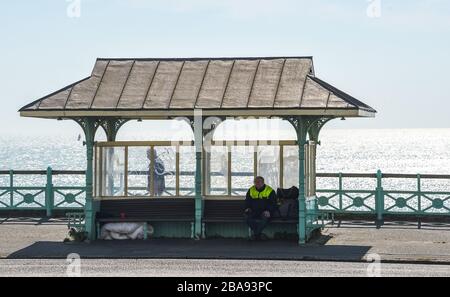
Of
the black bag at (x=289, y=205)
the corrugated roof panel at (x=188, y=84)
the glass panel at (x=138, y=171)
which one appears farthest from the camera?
the glass panel at (x=138, y=171)

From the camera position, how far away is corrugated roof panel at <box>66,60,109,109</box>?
26250 millimetres

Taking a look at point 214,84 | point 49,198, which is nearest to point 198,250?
point 214,84

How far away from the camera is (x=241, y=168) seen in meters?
28.8

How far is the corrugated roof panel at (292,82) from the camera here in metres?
25.6

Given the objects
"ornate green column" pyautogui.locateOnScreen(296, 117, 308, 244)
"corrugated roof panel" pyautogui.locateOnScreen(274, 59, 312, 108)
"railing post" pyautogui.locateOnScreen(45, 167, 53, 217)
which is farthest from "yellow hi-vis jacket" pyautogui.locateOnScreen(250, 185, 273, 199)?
"railing post" pyautogui.locateOnScreen(45, 167, 53, 217)

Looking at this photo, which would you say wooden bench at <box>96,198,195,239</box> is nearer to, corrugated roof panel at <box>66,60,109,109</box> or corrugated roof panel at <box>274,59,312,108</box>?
corrugated roof panel at <box>66,60,109,109</box>

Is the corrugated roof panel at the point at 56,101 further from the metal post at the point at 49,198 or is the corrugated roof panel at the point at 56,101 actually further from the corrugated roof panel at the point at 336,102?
the metal post at the point at 49,198

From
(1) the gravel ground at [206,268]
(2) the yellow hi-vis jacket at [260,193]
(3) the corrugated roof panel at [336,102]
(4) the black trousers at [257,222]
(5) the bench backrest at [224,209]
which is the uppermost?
(3) the corrugated roof panel at [336,102]

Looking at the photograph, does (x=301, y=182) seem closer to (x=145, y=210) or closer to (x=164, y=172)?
(x=164, y=172)

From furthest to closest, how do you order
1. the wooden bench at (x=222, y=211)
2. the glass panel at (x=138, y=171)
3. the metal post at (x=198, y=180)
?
the glass panel at (x=138, y=171) < the wooden bench at (x=222, y=211) < the metal post at (x=198, y=180)

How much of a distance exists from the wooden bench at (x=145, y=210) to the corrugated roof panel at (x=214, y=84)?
2.63 meters

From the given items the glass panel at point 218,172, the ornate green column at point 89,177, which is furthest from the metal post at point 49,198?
the glass panel at point 218,172

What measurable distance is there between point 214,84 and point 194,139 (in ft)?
4.84

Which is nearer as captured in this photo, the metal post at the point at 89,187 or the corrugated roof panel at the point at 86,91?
the corrugated roof panel at the point at 86,91
